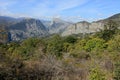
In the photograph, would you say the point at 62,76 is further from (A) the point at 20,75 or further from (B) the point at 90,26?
(B) the point at 90,26

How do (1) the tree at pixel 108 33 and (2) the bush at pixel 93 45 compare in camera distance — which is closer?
(2) the bush at pixel 93 45

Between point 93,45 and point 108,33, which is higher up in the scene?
point 108,33

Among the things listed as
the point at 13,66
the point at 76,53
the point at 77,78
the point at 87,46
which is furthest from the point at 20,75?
the point at 87,46

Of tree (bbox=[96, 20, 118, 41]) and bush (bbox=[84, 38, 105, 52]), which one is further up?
tree (bbox=[96, 20, 118, 41])

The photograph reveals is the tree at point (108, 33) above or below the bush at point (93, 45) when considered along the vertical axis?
above

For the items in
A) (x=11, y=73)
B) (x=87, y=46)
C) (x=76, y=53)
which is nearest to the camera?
(x=11, y=73)

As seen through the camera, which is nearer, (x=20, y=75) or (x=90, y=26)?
(x=20, y=75)

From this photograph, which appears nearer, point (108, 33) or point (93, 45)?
point (93, 45)

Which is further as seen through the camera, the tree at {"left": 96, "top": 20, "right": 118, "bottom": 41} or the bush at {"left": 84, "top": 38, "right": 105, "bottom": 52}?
the tree at {"left": 96, "top": 20, "right": 118, "bottom": 41}

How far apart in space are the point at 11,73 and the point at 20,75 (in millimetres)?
1245

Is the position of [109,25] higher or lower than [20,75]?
higher

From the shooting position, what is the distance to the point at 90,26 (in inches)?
6973

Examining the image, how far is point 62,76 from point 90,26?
508 feet

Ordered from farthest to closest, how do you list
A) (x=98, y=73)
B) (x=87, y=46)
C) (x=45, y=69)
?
(x=87, y=46) < (x=45, y=69) < (x=98, y=73)
